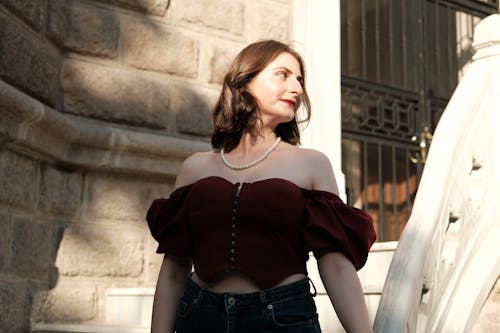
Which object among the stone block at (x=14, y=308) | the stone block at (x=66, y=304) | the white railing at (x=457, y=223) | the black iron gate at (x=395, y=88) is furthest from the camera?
the black iron gate at (x=395, y=88)

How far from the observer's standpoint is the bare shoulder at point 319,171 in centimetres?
209

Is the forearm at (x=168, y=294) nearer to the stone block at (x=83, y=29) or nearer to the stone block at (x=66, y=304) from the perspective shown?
the stone block at (x=66, y=304)

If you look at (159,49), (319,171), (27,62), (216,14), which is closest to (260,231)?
(319,171)

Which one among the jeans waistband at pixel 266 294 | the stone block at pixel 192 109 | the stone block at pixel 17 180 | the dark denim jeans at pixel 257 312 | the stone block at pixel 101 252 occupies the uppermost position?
the stone block at pixel 192 109

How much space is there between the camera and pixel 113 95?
13.9ft

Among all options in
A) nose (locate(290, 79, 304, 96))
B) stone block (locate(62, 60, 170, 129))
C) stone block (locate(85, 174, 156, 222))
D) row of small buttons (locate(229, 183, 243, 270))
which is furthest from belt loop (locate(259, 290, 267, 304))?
stone block (locate(62, 60, 170, 129))

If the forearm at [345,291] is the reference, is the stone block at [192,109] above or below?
above

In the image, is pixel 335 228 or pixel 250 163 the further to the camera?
pixel 250 163

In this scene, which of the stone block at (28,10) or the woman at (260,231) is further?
the stone block at (28,10)

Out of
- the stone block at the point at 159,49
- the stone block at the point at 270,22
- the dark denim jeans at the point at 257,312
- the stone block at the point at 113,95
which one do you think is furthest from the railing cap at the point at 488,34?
the dark denim jeans at the point at 257,312

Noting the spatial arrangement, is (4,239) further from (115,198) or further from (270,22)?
(270,22)

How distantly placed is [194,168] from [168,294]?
372 millimetres

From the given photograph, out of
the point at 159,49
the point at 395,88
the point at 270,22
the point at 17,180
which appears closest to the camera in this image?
the point at 17,180

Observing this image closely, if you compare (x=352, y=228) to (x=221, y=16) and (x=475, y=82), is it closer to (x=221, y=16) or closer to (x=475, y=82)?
(x=475, y=82)
